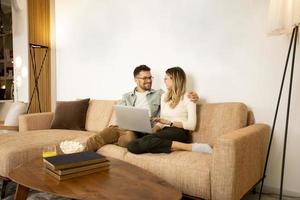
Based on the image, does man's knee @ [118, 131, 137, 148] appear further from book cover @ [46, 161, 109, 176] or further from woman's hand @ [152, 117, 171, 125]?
book cover @ [46, 161, 109, 176]

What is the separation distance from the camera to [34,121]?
3.04 meters

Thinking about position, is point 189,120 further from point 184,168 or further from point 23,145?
point 23,145

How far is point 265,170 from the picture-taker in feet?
7.42

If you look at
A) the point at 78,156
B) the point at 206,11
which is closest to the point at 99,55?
the point at 206,11

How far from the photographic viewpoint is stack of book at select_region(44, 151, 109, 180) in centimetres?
138

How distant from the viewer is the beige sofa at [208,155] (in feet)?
5.31

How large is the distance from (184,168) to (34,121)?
2.04m

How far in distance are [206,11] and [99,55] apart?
1.55 metres

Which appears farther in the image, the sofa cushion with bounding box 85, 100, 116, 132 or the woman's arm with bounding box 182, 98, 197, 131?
the sofa cushion with bounding box 85, 100, 116, 132

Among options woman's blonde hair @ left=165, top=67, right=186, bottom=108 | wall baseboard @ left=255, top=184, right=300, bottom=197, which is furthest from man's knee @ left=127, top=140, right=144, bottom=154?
wall baseboard @ left=255, top=184, right=300, bottom=197

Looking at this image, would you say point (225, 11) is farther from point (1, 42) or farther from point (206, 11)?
point (1, 42)

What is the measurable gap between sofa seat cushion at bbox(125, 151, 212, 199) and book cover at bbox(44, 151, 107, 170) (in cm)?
47

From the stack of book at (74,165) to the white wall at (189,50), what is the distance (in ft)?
4.68

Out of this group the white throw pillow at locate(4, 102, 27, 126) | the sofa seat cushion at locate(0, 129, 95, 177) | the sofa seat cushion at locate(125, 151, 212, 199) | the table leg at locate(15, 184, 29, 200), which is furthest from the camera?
the white throw pillow at locate(4, 102, 27, 126)
